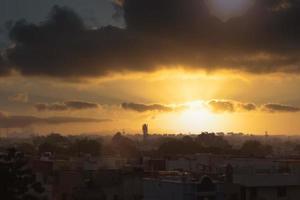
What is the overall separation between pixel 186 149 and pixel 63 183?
61.9 metres

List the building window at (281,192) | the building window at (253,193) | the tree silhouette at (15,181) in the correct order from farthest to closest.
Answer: the building window at (281,192), the building window at (253,193), the tree silhouette at (15,181)

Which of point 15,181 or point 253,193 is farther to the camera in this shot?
point 253,193

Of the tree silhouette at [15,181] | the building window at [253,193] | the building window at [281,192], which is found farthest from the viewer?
the building window at [281,192]

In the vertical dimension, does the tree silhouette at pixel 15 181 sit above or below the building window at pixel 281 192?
above

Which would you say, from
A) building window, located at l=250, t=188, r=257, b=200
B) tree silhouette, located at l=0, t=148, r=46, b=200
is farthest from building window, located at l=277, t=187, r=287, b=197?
tree silhouette, located at l=0, t=148, r=46, b=200

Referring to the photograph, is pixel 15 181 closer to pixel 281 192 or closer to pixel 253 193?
pixel 253 193

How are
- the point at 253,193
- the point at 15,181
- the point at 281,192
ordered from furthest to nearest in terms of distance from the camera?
Result: the point at 281,192 < the point at 253,193 < the point at 15,181

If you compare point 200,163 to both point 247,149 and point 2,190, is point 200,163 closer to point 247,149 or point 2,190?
point 2,190

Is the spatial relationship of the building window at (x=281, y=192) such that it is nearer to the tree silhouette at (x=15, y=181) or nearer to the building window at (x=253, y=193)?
the building window at (x=253, y=193)

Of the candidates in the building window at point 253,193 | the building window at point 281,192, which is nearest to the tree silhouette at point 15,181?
the building window at point 253,193

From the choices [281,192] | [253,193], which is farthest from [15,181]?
[281,192]

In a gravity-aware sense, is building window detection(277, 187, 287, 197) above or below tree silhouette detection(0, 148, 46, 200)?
below

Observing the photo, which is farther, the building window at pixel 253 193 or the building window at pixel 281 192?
the building window at pixel 281 192

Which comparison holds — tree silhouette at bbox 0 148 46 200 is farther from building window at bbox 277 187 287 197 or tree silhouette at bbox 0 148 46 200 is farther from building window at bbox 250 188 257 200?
building window at bbox 277 187 287 197
